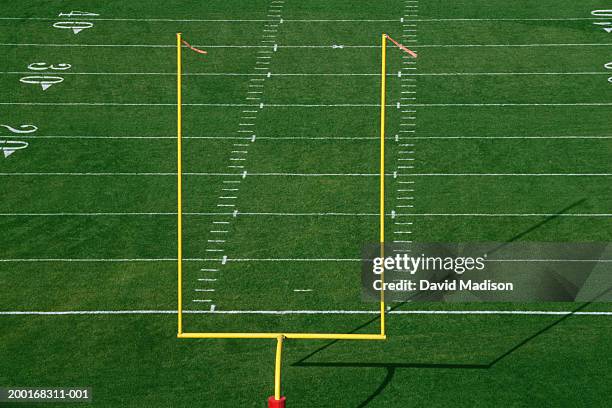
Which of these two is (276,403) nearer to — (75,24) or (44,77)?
(44,77)

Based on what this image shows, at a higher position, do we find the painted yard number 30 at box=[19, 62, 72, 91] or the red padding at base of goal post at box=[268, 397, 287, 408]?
the painted yard number 30 at box=[19, 62, 72, 91]

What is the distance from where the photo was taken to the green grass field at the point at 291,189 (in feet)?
55.3

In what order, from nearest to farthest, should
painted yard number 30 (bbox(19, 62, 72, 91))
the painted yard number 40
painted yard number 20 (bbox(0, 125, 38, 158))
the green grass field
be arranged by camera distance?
the green grass field, painted yard number 20 (bbox(0, 125, 38, 158)), painted yard number 30 (bbox(19, 62, 72, 91)), the painted yard number 40

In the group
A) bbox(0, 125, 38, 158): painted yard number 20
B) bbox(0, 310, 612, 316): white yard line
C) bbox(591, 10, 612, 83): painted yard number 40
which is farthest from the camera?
bbox(591, 10, 612, 83): painted yard number 40

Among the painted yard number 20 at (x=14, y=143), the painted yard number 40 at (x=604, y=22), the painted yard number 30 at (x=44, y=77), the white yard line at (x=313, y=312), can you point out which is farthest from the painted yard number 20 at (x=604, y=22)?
the painted yard number 20 at (x=14, y=143)

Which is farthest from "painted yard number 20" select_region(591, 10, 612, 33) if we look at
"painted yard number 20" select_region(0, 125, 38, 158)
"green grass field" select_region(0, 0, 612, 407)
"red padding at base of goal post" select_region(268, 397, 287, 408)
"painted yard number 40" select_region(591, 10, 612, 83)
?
"red padding at base of goal post" select_region(268, 397, 287, 408)

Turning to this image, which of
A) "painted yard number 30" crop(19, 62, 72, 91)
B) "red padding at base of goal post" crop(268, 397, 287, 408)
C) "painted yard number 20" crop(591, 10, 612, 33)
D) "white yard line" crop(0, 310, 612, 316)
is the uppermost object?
"painted yard number 20" crop(591, 10, 612, 33)

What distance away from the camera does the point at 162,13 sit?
27.3 meters

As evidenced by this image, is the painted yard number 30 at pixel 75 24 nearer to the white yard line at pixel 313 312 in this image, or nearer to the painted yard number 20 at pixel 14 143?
the painted yard number 20 at pixel 14 143

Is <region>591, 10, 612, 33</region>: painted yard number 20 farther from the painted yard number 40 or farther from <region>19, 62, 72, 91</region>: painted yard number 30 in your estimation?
<region>19, 62, 72, 91</region>: painted yard number 30

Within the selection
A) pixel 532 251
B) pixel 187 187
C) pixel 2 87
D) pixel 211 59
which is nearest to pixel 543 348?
pixel 532 251

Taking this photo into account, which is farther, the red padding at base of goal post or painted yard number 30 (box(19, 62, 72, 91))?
painted yard number 30 (box(19, 62, 72, 91))

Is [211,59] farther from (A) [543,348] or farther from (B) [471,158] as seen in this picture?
(A) [543,348]

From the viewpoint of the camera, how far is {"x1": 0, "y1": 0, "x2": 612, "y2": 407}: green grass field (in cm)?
1686
